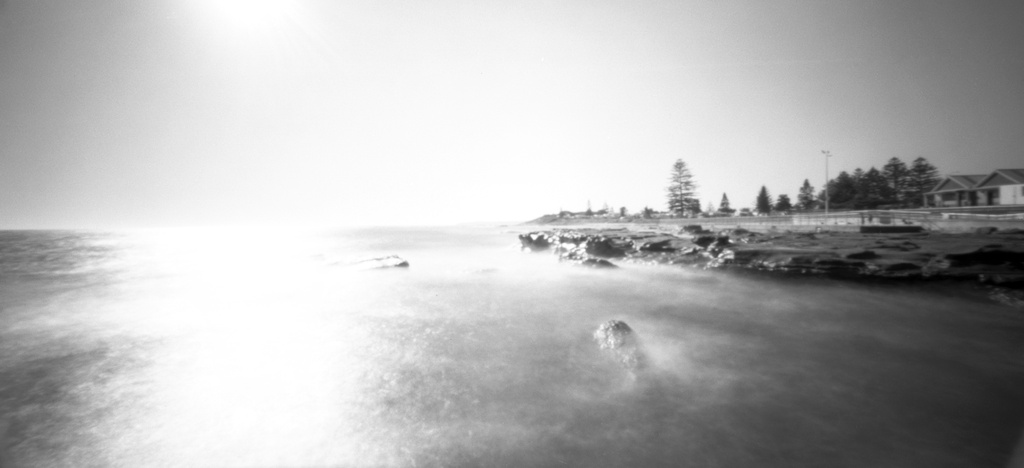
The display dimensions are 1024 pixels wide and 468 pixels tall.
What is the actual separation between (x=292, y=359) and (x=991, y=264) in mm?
18784

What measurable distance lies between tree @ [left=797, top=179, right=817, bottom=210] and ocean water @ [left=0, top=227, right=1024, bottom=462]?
83832 mm

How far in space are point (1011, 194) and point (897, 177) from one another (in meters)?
40.2

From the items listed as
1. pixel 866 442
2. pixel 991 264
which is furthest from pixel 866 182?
pixel 866 442

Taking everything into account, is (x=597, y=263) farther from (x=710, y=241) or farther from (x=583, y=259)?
(x=710, y=241)

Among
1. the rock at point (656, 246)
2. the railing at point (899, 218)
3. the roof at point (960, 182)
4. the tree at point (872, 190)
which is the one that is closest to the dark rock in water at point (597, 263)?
the rock at point (656, 246)

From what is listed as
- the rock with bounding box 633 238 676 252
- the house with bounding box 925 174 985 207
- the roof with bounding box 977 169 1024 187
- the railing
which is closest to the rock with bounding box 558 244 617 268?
the rock with bounding box 633 238 676 252

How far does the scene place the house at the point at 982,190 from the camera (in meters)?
32.5

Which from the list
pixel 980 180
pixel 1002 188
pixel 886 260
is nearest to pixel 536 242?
pixel 886 260

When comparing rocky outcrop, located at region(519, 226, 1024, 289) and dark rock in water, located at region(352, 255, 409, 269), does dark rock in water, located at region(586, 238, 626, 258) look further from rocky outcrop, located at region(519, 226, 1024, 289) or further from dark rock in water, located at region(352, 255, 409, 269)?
dark rock in water, located at region(352, 255, 409, 269)

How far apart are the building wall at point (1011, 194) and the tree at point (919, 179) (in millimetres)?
34041

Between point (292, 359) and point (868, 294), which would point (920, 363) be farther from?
point (292, 359)

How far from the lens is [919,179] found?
6212cm

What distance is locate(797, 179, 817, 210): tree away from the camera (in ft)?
246

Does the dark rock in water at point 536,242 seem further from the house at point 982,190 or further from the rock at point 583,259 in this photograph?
the house at point 982,190
